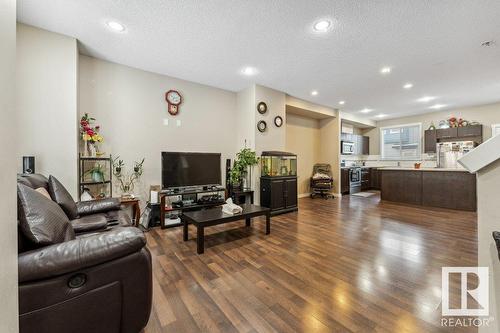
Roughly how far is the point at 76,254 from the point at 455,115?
9165mm

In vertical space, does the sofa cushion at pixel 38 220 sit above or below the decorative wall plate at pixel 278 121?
below

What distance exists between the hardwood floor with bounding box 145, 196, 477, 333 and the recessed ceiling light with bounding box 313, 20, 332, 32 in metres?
2.70

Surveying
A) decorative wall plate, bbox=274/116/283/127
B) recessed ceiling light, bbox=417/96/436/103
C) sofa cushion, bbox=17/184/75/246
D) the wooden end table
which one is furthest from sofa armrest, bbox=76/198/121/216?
recessed ceiling light, bbox=417/96/436/103

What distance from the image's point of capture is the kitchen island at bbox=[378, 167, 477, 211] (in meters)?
4.46

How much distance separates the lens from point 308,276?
198 centimetres

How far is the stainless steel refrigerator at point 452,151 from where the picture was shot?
5.35m

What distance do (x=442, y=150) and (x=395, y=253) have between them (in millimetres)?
5910

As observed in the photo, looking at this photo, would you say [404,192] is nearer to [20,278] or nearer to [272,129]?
[272,129]

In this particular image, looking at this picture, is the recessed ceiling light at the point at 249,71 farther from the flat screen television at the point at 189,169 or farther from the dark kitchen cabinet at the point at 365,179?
the dark kitchen cabinet at the point at 365,179

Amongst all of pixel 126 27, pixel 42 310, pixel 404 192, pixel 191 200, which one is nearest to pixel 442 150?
pixel 404 192

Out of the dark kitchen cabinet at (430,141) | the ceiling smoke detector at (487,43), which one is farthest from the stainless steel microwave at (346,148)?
the ceiling smoke detector at (487,43)

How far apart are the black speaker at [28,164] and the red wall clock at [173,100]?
2.08m

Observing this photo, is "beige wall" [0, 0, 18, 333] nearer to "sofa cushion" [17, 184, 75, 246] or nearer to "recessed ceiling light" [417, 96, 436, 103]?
"sofa cushion" [17, 184, 75, 246]

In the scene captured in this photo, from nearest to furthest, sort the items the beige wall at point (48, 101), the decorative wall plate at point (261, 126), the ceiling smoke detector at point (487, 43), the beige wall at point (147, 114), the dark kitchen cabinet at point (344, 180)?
the beige wall at point (48, 101) → the ceiling smoke detector at point (487, 43) → the beige wall at point (147, 114) → the decorative wall plate at point (261, 126) → the dark kitchen cabinet at point (344, 180)
